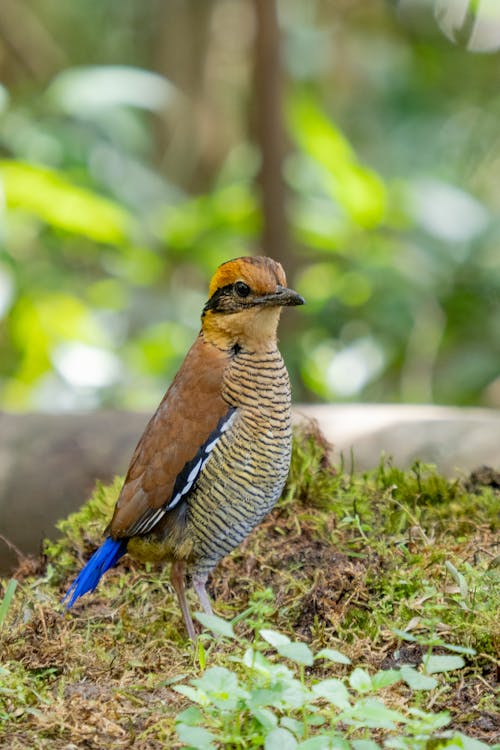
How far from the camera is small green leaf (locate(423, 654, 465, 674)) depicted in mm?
2213

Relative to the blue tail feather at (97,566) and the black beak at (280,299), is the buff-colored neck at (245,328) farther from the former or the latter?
the blue tail feather at (97,566)

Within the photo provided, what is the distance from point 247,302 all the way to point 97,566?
36.6 inches

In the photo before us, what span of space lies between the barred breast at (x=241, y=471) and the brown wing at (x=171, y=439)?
6cm

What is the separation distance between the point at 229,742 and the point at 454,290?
558 centimetres

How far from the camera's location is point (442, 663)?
2279mm

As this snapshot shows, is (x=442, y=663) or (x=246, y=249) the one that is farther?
(x=246, y=249)

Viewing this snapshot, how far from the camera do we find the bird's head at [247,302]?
3182 millimetres

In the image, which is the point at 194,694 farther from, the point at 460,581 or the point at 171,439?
the point at 171,439

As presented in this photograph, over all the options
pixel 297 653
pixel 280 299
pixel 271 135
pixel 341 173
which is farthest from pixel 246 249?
pixel 297 653

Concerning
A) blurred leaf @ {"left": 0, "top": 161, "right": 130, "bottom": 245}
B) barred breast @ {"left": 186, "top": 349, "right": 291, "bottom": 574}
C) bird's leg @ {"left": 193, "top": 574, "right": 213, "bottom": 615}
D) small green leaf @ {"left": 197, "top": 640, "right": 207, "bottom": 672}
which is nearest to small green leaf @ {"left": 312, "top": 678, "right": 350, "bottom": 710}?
small green leaf @ {"left": 197, "top": 640, "right": 207, "bottom": 672}

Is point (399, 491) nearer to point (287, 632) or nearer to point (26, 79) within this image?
point (287, 632)

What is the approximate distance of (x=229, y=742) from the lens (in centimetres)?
217

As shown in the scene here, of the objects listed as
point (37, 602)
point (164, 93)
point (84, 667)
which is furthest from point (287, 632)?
point (164, 93)

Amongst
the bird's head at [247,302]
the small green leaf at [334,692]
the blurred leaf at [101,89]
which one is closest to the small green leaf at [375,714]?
the small green leaf at [334,692]
